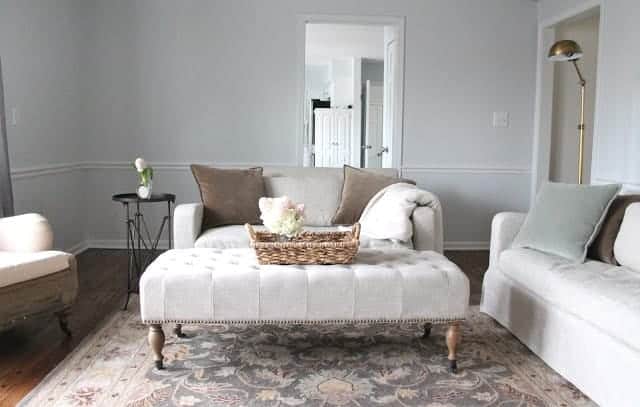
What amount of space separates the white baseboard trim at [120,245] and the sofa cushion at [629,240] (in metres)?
2.65

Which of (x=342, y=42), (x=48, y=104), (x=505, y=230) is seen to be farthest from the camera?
(x=342, y=42)

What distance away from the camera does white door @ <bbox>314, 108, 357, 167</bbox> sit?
9.84m

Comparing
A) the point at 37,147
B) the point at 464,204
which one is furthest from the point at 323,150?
the point at 37,147

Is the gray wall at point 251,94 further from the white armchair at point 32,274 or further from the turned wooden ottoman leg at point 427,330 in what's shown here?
the turned wooden ottoman leg at point 427,330

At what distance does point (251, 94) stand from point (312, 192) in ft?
5.03

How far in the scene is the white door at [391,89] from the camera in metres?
5.19

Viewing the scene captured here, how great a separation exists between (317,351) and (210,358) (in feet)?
1.63

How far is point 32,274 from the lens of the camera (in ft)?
9.01

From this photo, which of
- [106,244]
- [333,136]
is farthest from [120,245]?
[333,136]

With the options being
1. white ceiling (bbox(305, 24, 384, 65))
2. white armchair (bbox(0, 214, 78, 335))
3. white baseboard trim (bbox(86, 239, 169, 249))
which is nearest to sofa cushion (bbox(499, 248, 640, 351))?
white armchair (bbox(0, 214, 78, 335))

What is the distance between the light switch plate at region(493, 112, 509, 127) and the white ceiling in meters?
1.80

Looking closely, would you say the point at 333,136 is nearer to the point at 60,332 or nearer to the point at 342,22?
the point at 342,22

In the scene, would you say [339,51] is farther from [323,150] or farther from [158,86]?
[158,86]

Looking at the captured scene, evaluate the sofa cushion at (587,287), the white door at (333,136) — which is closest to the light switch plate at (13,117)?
the sofa cushion at (587,287)
